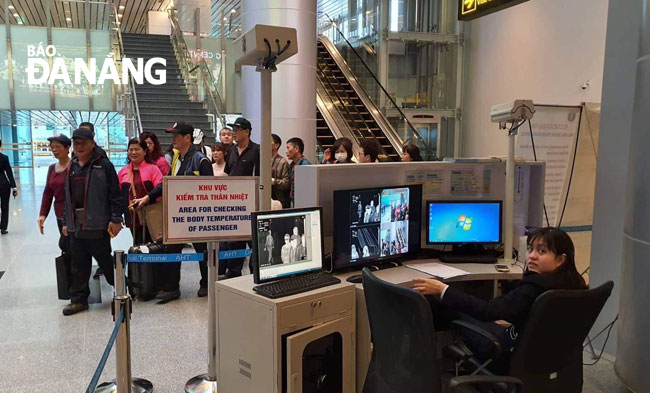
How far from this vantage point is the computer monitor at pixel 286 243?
263cm

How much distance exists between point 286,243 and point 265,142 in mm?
619

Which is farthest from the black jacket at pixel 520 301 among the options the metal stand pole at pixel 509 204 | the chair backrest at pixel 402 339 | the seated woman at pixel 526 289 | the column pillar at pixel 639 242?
the metal stand pole at pixel 509 204

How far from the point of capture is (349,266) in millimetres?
3051

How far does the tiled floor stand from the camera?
10.8 feet

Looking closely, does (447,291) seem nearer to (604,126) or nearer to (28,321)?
(604,126)

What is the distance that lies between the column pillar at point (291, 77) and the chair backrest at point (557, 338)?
5811 mm

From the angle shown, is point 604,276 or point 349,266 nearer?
point 349,266

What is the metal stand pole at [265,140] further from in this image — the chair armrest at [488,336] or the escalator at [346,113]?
the escalator at [346,113]

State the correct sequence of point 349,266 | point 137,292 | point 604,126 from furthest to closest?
point 137,292 < point 604,126 < point 349,266

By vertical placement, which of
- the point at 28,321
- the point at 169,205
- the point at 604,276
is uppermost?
the point at 169,205

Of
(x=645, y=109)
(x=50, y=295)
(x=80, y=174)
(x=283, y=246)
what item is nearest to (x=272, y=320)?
Answer: (x=283, y=246)

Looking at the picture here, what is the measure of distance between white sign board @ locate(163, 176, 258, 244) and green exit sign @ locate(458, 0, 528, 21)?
2.37 m

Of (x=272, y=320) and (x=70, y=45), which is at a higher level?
(x=70, y=45)

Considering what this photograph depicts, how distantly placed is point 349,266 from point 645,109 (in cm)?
182
